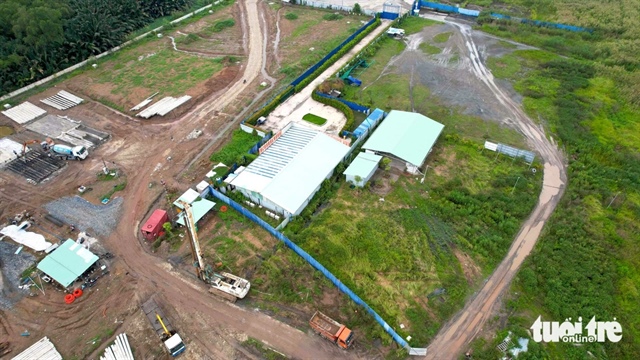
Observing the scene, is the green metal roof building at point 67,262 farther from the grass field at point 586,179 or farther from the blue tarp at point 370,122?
the grass field at point 586,179

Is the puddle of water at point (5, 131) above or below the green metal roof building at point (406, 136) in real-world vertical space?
below

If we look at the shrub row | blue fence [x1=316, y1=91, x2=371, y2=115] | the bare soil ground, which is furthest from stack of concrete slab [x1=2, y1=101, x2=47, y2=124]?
blue fence [x1=316, y1=91, x2=371, y2=115]

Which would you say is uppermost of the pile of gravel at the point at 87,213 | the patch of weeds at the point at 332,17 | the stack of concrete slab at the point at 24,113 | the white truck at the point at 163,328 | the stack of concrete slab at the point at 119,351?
the patch of weeds at the point at 332,17

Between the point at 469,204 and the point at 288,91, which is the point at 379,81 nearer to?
the point at 288,91

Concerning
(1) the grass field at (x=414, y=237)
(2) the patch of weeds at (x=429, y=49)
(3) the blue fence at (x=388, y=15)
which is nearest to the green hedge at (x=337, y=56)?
(3) the blue fence at (x=388, y=15)

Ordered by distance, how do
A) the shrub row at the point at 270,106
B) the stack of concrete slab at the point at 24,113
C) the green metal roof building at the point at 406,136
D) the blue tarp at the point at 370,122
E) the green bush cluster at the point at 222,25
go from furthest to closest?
1. the green bush cluster at the point at 222,25
2. the stack of concrete slab at the point at 24,113
3. the shrub row at the point at 270,106
4. the blue tarp at the point at 370,122
5. the green metal roof building at the point at 406,136

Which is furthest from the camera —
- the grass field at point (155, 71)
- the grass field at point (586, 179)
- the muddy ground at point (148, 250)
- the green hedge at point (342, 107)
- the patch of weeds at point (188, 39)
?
the patch of weeds at point (188, 39)
